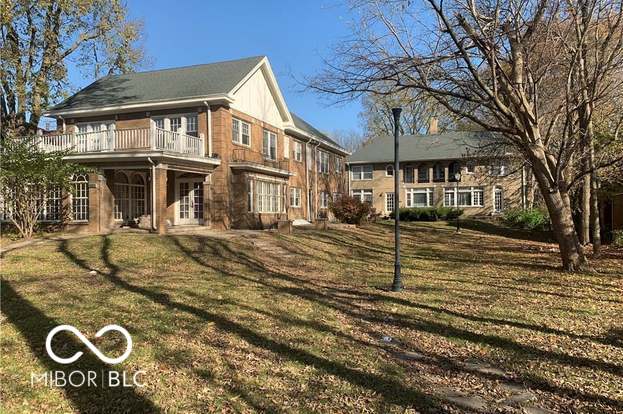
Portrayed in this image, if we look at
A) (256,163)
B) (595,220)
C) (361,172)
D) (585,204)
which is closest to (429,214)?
(361,172)

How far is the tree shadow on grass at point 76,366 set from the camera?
13.7ft

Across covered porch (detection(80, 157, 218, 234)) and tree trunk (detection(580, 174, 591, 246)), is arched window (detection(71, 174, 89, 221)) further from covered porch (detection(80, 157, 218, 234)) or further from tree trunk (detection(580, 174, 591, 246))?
tree trunk (detection(580, 174, 591, 246))

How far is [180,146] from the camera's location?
20.1 meters

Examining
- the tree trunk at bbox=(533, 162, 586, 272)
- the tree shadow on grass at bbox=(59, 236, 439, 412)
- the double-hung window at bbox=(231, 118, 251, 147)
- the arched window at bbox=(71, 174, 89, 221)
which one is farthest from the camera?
the double-hung window at bbox=(231, 118, 251, 147)

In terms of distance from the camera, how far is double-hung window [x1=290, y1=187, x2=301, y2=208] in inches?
1169

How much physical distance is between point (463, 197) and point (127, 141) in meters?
31.7

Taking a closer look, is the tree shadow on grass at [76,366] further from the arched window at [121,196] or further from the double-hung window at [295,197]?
the double-hung window at [295,197]

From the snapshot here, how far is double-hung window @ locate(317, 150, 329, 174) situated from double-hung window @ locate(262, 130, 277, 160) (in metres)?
7.32

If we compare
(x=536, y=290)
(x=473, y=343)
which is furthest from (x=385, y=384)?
(x=536, y=290)

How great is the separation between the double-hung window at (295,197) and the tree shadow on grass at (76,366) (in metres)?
22.3

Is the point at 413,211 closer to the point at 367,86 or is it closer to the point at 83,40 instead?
the point at 83,40

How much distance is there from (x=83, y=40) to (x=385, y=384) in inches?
1114

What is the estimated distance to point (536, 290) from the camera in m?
9.80

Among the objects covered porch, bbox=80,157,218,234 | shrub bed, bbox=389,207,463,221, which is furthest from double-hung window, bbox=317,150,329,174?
covered porch, bbox=80,157,218,234
